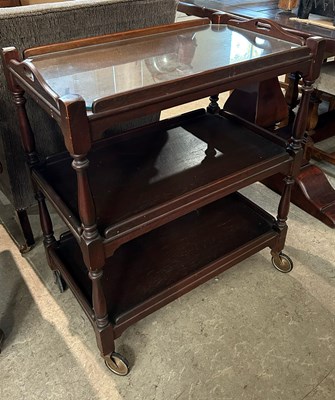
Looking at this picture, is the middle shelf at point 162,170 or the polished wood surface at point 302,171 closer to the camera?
the middle shelf at point 162,170

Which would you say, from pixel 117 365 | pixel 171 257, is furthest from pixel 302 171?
pixel 117 365

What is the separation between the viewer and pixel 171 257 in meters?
1.23

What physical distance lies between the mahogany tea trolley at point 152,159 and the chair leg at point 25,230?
0.86 feet

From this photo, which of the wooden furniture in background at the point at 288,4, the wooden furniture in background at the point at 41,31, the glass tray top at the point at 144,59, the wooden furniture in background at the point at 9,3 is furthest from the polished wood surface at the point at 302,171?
the wooden furniture in background at the point at 9,3

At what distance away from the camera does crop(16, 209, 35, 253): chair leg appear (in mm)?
1477

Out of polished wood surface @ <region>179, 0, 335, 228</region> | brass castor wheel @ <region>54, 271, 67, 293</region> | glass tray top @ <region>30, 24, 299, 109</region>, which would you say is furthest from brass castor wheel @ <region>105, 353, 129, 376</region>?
polished wood surface @ <region>179, 0, 335, 228</region>

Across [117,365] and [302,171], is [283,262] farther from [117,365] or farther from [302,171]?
[117,365]

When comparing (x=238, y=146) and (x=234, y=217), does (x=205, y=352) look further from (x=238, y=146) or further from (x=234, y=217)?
(x=238, y=146)

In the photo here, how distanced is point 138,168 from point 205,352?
0.57 metres

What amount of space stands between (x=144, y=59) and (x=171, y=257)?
58 cm

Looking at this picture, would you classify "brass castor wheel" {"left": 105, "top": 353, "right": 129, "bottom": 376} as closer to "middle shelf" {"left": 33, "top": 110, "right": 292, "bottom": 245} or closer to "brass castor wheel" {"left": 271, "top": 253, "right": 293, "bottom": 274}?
"middle shelf" {"left": 33, "top": 110, "right": 292, "bottom": 245}

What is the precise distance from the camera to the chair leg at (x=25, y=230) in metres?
1.48

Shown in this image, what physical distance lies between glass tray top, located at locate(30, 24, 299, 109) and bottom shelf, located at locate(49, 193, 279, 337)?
56 centimetres

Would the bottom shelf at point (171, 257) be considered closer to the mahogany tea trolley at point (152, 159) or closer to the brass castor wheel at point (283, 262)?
the mahogany tea trolley at point (152, 159)
